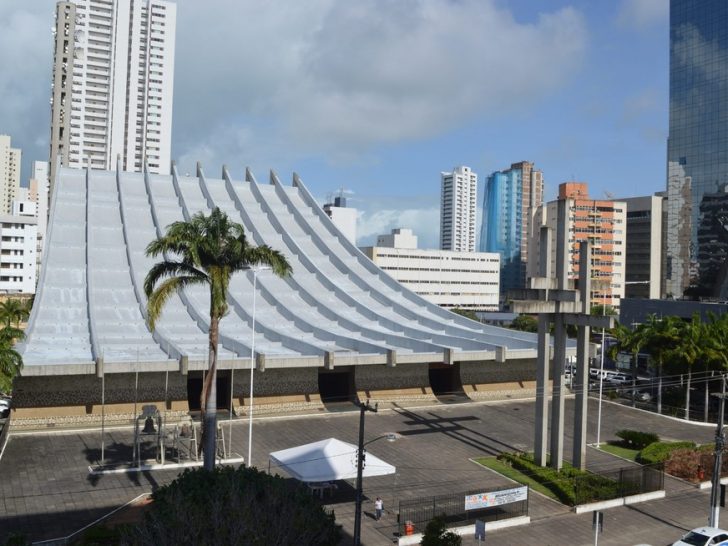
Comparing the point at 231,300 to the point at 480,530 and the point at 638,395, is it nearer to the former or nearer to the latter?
the point at 480,530

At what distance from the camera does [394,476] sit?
34.4m

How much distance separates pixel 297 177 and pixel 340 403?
33.8 m

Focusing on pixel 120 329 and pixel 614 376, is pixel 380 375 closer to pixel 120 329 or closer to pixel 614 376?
pixel 120 329

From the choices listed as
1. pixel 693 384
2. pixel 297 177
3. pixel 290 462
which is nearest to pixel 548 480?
pixel 290 462

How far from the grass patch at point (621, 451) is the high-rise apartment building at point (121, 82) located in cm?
13907

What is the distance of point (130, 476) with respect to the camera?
106ft

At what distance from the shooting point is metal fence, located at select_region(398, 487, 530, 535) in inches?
1118

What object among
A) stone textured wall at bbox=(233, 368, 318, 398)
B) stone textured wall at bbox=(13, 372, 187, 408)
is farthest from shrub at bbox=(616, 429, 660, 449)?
stone textured wall at bbox=(13, 372, 187, 408)

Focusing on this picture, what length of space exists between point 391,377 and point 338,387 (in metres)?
3.92

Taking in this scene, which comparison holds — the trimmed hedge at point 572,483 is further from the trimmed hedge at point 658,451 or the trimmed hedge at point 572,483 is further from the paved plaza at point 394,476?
the trimmed hedge at point 658,451

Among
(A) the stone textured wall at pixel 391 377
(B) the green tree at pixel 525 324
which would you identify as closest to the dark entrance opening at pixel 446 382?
(A) the stone textured wall at pixel 391 377

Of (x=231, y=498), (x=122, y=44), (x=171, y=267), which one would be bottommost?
(x=231, y=498)

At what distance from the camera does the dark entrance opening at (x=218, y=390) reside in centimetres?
4544

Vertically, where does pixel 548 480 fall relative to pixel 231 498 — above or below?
below
